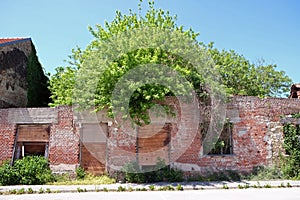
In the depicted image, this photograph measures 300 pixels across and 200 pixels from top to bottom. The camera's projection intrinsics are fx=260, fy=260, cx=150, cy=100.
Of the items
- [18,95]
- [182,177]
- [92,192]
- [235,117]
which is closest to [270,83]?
[235,117]

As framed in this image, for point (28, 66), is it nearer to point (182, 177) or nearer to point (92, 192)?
point (92, 192)

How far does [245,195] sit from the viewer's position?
318 inches

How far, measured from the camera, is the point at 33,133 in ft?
39.6

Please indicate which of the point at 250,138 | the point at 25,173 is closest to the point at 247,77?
the point at 250,138

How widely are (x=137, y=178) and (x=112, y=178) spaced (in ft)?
4.11

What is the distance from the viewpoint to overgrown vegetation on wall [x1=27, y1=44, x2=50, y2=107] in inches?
634

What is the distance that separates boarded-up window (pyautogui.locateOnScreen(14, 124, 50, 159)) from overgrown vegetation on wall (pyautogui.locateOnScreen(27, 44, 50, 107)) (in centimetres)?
407

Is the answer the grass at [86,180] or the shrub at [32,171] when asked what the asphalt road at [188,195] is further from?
the shrub at [32,171]

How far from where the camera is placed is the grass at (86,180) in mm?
10531

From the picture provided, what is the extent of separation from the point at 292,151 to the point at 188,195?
579 centimetres

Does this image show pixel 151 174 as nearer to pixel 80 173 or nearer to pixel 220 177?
pixel 220 177

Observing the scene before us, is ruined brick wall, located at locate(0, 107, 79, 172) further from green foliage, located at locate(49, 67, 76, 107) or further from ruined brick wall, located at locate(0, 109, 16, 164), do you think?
green foliage, located at locate(49, 67, 76, 107)

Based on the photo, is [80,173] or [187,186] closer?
[187,186]

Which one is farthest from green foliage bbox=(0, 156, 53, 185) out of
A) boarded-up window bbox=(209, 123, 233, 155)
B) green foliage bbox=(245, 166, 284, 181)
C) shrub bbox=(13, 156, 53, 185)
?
green foliage bbox=(245, 166, 284, 181)
